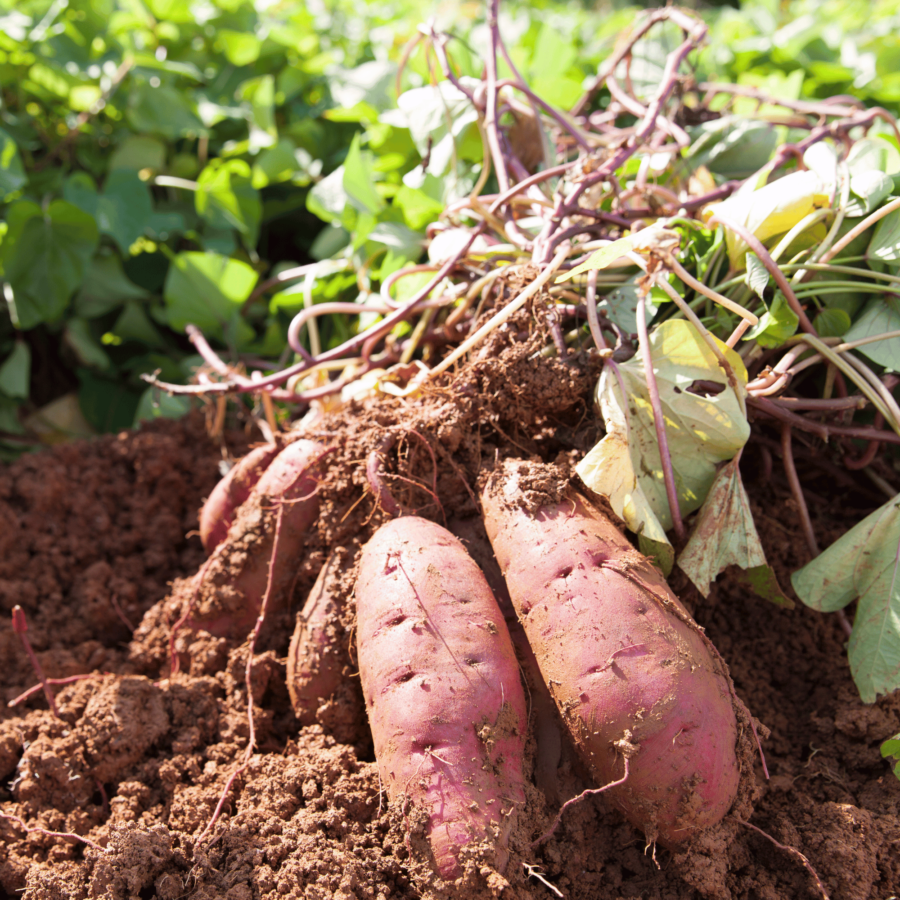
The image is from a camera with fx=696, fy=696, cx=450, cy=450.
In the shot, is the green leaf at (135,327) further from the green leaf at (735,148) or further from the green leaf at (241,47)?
the green leaf at (735,148)

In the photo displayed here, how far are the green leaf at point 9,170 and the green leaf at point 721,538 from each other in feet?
8.02

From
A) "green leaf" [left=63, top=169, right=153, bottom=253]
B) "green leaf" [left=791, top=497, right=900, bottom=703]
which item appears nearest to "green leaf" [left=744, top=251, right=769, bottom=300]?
"green leaf" [left=791, top=497, right=900, bottom=703]

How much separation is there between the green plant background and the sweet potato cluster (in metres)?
1.09

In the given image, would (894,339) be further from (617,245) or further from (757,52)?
(757,52)

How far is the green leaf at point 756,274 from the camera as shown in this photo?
1.41m

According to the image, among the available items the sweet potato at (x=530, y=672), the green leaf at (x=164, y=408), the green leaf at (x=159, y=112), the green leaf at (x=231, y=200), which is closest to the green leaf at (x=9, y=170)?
the green leaf at (x=159, y=112)

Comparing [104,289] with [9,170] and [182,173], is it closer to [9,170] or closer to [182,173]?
[9,170]

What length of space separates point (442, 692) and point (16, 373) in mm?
2261

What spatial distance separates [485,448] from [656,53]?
2324 millimetres

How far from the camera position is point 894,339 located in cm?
147

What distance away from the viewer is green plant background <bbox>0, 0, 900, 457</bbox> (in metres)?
2.46

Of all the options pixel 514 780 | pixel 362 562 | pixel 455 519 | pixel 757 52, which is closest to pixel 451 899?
pixel 514 780

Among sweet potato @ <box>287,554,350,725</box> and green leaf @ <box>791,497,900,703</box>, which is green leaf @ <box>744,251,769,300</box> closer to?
green leaf @ <box>791,497,900,703</box>

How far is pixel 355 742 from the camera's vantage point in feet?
4.80
